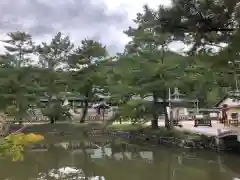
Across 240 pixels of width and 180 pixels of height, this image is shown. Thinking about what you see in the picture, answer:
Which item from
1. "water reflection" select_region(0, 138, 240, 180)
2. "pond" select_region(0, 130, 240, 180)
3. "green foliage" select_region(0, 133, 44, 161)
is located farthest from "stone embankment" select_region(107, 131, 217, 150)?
"green foliage" select_region(0, 133, 44, 161)

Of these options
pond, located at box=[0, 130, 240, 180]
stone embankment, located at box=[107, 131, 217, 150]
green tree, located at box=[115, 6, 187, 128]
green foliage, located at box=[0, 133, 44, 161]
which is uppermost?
green tree, located at box=[115, 6, 187, 128]

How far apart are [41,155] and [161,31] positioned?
A: 44.9 feet

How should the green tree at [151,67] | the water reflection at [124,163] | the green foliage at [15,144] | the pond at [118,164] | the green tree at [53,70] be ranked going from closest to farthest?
1. the green foliage at [15,144]
2. the pond at [118,164]
3. the water reflection at [124,163]
4. the green tree at [151,67]
5. the green tree at [53,70]

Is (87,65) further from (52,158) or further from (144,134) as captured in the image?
(52,158)

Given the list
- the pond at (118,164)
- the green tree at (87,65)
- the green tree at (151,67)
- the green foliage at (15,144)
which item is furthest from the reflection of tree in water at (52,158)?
the green foliage at (15,144)

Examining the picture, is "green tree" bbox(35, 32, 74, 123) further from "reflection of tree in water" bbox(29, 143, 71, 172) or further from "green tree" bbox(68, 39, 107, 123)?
"reflection of tree in water" bbox(29, 143, 71, 172)

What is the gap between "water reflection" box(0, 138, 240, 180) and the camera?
14.8 m

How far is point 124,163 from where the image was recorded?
701 inches

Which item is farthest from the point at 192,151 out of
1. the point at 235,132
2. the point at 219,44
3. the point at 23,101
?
the point at 23,101

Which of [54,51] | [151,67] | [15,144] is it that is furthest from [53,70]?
[15,144]

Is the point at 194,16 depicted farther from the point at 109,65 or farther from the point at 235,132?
the point at 109,65

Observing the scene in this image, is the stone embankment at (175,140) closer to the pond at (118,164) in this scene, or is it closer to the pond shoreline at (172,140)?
the pond shoreline at (172,140)

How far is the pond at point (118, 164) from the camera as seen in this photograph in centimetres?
1473

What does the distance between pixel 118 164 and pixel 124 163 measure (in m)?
0.44
